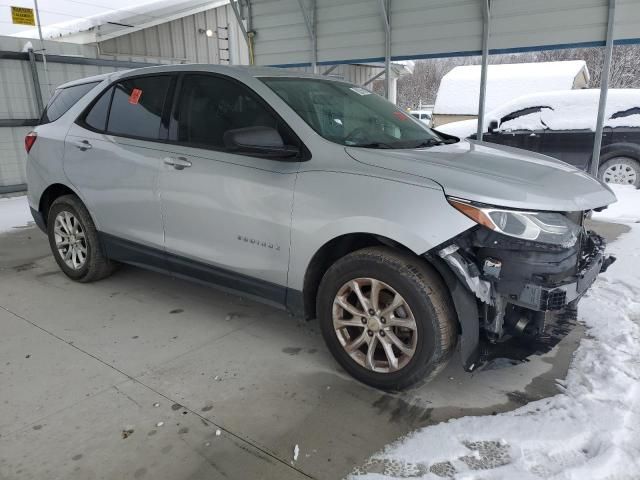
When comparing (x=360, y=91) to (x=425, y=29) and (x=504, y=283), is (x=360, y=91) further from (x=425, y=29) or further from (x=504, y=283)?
(x=425, y=29)

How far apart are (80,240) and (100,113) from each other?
1.08m

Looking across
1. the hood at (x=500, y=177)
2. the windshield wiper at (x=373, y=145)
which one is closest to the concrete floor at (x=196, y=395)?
the hood at (x=500, y=177)

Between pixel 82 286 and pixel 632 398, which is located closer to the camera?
pixel 632 398

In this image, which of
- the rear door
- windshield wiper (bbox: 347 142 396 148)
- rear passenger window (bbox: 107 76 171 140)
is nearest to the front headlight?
windshield wiper (bbox: 347 142 396 148)

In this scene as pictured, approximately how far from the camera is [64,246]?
14.6 ft

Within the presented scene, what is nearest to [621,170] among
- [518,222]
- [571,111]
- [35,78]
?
[571,111]

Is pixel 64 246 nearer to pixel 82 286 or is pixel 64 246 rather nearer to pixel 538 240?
pixel 82 286

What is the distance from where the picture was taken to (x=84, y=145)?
3996 millimetres

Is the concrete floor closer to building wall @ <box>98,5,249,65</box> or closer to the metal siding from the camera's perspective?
the metal siding

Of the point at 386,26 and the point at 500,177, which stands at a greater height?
the point at 386,26

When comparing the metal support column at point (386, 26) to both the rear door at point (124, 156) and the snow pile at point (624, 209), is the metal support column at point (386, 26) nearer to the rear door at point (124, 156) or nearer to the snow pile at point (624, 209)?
the snow pile at point (624, 209)

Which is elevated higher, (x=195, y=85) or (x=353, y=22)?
(x=353, y=22)

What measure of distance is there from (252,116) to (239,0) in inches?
Answer: 222

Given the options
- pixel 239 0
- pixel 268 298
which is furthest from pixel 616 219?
pixel 239 0
